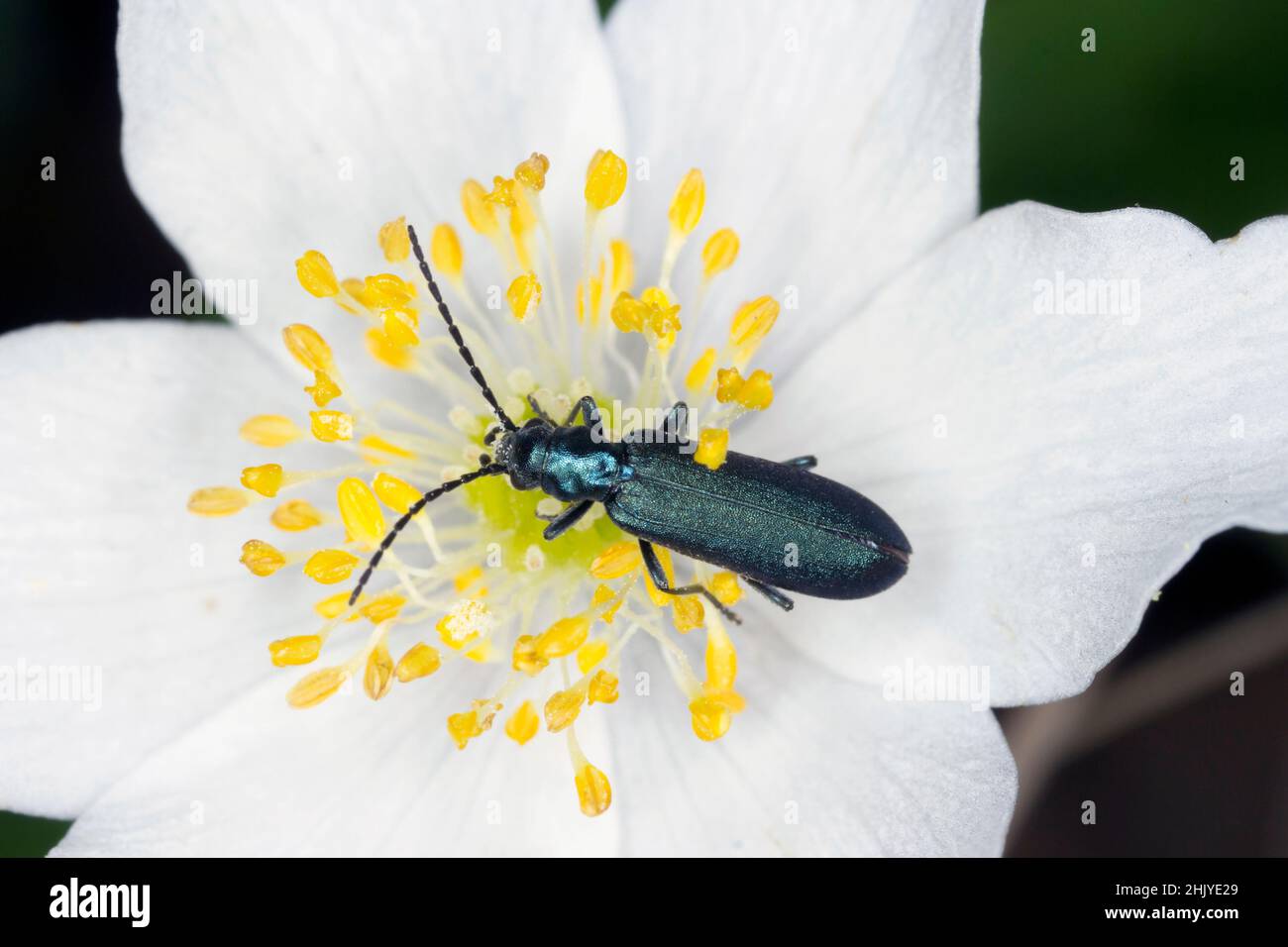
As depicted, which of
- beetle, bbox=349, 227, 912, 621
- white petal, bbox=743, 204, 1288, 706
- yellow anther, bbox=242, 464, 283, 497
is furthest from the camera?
yellow anther, bbox=242, 464, 283, 497

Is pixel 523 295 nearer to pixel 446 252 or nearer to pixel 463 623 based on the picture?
pixel 446 252

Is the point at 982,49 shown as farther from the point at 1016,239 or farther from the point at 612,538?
the point at 612,538

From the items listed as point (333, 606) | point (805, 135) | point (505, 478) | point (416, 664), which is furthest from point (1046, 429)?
point (333, 606)

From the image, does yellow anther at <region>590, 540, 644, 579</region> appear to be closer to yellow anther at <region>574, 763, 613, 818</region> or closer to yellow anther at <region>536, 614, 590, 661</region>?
yellow anther at <region>536, 614, 590, 661</region>

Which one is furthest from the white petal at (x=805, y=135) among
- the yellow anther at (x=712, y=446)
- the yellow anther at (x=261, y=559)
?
the yellow anther at (x=261, y=559)

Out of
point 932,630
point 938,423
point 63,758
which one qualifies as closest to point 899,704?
point 932,630

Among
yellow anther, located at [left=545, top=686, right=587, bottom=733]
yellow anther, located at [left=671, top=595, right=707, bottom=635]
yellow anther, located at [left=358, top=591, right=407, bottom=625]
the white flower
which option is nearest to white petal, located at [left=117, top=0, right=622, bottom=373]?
the white flower
